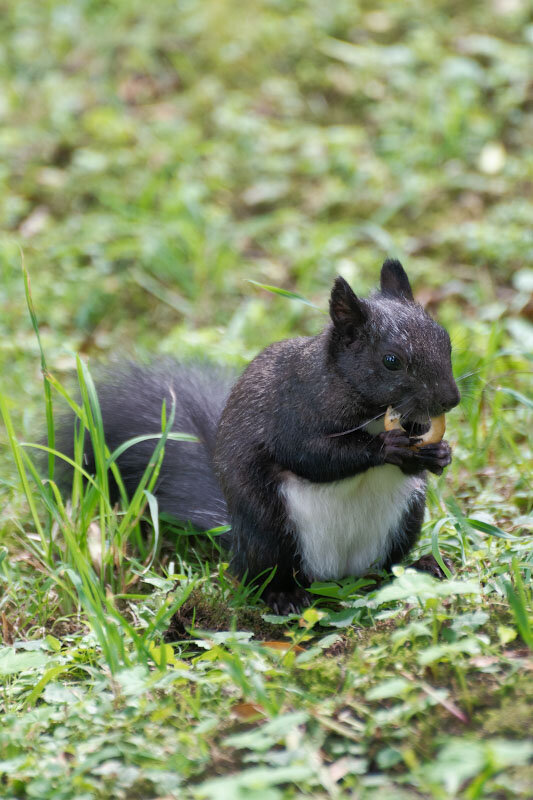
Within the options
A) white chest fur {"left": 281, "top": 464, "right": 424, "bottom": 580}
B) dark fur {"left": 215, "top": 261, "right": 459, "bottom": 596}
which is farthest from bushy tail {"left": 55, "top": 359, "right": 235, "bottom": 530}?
white chest fur {"left": 281, "top": 464, "right": 424, "bottom": 580}

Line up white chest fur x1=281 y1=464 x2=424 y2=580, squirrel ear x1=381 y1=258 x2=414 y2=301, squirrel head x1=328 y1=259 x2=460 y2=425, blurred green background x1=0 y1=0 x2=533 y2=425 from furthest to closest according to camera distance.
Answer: blurred green background x1=0 y1=0 x2=533 y2=425 < squirrel ear x1=381 y1=258 x2=414 y2=301 < white chest fur x1=281 y1=464 x2=424 y2=580 < squirrel head x1=328 y1=259 x2=460 y2=425

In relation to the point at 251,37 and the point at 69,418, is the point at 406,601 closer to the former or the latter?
the point at 69,418

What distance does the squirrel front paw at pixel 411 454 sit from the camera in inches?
95.5

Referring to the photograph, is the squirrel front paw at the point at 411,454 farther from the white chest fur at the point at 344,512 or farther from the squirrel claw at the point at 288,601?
the squirrel claw at the point at 288,601

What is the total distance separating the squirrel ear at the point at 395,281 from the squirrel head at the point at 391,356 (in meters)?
0.15

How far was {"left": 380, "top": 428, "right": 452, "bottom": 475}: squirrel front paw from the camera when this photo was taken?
243cm

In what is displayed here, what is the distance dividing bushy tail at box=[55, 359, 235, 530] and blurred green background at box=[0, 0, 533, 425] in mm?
622

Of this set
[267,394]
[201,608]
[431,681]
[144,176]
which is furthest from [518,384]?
[144,176]

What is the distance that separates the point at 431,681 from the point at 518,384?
192 centimetres

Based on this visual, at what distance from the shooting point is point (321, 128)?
18.2 ft

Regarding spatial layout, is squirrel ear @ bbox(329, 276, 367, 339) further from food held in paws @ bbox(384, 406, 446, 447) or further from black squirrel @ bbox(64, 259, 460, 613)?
food held in paws @ bbox(384, 406, 446, 447)

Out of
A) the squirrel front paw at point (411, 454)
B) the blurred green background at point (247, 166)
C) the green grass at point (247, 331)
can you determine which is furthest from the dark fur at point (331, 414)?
the blurred green background at point (247, 166)

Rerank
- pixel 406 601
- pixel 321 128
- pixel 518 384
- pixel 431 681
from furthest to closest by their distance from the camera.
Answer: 1. pixel 321 128
2. pixel 518 384
3. pixel 406 601
4. pixel 431 681

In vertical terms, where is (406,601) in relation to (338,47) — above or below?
below
